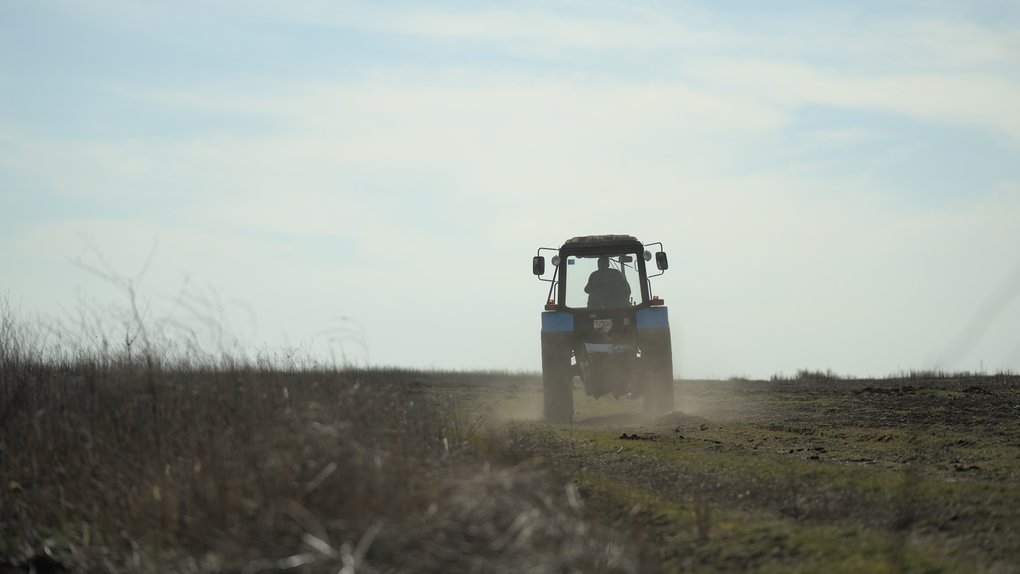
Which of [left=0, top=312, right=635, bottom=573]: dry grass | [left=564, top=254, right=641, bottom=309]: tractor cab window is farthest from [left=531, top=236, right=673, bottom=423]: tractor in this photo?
[left=0, top=312, right=635, bottom=573]: dry grass

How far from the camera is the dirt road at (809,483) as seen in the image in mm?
6414

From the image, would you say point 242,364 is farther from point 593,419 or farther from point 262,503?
point 593,419

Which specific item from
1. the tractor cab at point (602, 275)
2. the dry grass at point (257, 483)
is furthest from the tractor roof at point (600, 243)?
the dry grass at point (257, 483)

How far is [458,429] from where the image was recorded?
10422mm

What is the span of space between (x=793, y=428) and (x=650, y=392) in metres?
3.06

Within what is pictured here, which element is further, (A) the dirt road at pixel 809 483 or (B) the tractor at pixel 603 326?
(B) the tractor at pixel 603 326

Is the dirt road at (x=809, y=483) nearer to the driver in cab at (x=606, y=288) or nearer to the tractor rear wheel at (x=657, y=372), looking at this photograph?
the tractor rear wheel at (x=657, y=372)

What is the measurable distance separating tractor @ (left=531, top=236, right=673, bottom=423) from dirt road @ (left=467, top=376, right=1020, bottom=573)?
0.58 m

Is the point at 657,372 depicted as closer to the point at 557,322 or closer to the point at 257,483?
the point at 557,322

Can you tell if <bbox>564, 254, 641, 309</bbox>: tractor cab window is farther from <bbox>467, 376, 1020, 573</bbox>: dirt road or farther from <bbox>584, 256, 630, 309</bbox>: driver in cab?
<bbox>467, 376, 1020, 573</bbox>: dirt road

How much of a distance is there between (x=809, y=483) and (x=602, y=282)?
837cm

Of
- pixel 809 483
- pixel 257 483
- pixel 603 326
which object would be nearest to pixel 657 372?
pixel 603 326

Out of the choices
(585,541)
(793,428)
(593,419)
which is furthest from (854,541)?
(593,419)

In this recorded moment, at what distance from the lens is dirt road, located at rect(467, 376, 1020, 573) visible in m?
6.41
